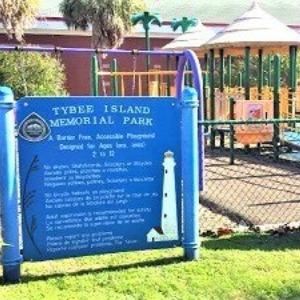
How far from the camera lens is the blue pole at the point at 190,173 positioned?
17.7ft

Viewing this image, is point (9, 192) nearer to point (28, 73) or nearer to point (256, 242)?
point (256, 242)

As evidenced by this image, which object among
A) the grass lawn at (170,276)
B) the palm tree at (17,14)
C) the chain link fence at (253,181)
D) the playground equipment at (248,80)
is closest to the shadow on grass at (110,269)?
the grass lawn at (170,276)

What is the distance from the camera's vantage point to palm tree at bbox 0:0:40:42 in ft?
60.3

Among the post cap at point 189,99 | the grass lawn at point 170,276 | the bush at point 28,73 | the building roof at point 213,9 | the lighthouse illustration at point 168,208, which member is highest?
the building roof at point 213,9

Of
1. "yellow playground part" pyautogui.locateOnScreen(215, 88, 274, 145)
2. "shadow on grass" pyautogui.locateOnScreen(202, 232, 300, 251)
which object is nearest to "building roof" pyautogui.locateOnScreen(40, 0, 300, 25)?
"yellow playground part" pyautogui.locateOnScreen(215, 88, 274, 145)

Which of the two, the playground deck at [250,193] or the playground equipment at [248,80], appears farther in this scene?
the playground equipment at [248,80]

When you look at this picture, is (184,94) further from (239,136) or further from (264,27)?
(264,27)

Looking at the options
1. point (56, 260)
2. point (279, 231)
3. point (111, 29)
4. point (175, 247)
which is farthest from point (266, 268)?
point (111, 29)

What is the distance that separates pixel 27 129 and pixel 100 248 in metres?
1.12

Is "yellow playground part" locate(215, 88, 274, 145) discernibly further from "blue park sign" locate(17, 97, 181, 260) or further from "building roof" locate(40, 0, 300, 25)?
"building roof" locate(40, 0, 300, 25)

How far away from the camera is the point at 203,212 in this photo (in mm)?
7742

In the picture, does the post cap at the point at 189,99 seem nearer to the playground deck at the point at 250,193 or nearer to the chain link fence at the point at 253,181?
the chain link fence at the point at 253,181

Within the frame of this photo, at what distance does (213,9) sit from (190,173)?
2741 centimetres

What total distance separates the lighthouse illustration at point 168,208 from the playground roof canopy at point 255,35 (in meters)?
8.49
